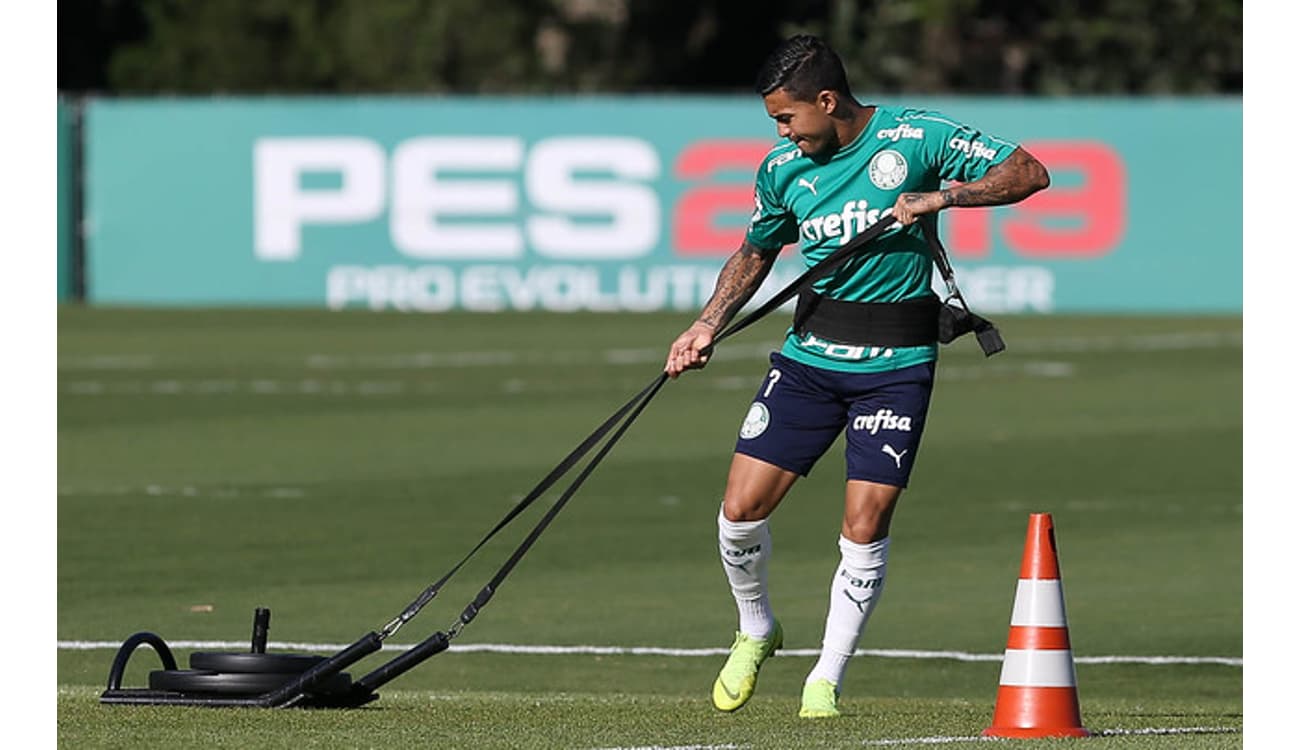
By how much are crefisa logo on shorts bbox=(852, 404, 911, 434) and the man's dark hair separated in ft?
3.41

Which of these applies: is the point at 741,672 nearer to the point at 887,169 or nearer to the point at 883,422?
the point at 883,422

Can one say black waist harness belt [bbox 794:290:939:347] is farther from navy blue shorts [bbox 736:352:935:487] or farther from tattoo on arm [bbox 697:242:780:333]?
tattoo on arm [bbox 697:242:780:333]

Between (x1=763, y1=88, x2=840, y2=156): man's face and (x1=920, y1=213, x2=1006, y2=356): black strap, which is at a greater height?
(x1=763, y1=88, x2=840, y2=156): man's face

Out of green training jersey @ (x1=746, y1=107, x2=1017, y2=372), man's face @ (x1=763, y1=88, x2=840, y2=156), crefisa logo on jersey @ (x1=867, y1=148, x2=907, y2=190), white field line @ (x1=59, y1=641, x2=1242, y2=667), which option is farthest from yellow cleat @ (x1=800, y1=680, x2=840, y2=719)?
white field line @ (x1=59, y1=641, x2=1242, y2=667)

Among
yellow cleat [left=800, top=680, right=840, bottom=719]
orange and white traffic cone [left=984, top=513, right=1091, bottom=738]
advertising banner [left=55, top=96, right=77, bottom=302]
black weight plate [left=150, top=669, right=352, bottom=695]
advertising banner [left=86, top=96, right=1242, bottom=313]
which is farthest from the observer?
advertising banner [left=55, top=96, right=77, bottom=302]

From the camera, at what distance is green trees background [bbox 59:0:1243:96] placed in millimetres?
48875

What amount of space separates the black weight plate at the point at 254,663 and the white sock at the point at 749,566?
1.46 meters

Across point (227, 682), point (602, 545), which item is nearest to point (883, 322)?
point (227, 682)

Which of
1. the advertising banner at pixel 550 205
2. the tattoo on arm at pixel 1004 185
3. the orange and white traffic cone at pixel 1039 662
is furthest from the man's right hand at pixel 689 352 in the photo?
the advertising banner at pixel 550 205

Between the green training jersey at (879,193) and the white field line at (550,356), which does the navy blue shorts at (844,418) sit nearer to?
the green training jersey at (879,193)

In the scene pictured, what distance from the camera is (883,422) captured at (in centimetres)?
948

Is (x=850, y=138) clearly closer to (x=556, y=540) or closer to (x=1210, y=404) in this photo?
(x=556, y=540)

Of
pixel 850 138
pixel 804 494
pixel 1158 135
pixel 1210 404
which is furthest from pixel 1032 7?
pixel 850 138

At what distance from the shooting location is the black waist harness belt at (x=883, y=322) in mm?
9531
